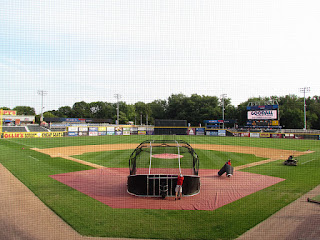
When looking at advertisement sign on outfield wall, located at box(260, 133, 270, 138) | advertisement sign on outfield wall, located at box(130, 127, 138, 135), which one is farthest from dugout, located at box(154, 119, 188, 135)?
advertisement sign on outfield wall, located at box(260, 133, 270, 138)

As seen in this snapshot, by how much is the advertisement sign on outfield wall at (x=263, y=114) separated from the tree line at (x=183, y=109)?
8.77 m

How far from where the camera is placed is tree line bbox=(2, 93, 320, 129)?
43156 mm

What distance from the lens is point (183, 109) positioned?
5222cm

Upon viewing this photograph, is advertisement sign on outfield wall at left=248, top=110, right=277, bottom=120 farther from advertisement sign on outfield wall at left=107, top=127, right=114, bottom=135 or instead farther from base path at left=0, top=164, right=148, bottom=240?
base path at left=0, top=164, right=148, bottom=240

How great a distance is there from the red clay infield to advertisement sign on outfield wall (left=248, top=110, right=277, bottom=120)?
83.6 feet

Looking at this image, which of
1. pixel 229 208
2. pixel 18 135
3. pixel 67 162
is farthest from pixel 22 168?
pixel 18 135

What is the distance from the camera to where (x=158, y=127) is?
36.8m

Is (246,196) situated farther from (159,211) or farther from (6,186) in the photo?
(6,186)

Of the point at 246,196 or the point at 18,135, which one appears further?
the point at 18,135

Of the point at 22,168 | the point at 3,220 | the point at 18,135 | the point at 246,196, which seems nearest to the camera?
the point at 3,220

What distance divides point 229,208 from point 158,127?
31.5 m

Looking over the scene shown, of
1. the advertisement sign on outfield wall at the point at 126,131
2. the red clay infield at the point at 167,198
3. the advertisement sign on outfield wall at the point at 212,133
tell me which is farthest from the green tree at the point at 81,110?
the red clay infield at the point at 167,198

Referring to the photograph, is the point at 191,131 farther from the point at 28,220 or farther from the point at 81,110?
the point at 28,220

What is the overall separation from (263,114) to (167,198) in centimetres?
3024
